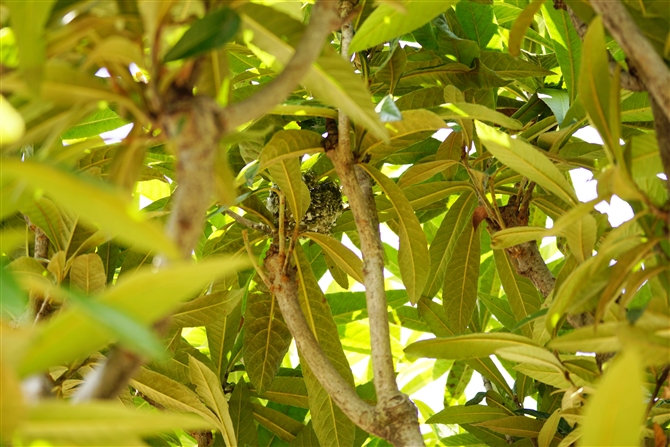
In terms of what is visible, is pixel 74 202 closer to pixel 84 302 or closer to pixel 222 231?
pixel 84 302

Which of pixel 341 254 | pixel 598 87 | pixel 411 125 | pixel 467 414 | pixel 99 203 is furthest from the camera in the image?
pixel 467 414

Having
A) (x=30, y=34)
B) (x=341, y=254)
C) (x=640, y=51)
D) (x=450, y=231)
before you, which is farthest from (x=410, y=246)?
(x=30, y=34)

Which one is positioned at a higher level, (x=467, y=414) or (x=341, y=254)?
(x=341, y=254)

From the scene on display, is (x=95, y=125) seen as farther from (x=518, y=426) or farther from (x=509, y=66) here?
(x=518, y=426)

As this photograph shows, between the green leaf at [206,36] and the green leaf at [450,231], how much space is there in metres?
→ 0.97

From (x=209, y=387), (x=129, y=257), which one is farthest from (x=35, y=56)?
(x=129, y=257)

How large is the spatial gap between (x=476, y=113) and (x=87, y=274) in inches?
23.7

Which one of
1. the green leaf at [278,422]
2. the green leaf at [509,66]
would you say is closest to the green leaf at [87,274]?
the green leaf at [278,422]

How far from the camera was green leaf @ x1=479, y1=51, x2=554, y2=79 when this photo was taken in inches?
54.9

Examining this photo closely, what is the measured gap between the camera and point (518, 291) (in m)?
1.47

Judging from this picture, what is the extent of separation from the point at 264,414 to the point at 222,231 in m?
0.43

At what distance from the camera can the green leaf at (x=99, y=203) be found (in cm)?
40

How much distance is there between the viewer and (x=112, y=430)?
0.43 m

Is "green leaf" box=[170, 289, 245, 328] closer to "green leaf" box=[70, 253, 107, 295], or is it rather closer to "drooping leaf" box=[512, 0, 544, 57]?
"green leaf" box=[70, 253, 107, 295]
